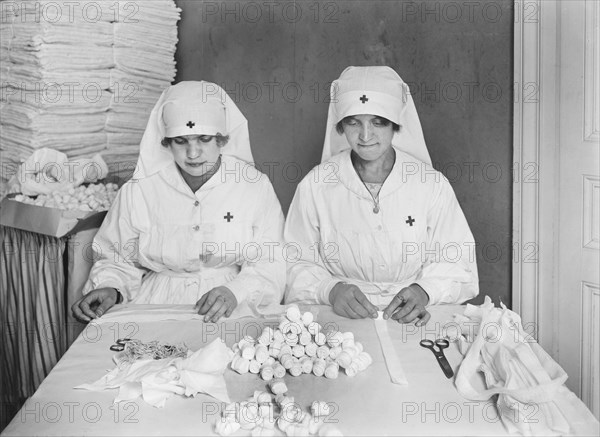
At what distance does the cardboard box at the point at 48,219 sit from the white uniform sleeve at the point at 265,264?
0.78m

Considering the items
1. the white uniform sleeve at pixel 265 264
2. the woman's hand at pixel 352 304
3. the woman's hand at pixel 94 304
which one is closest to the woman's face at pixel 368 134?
the white uniform sleeve at pixel 265 264

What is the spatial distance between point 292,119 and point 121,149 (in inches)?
35.4

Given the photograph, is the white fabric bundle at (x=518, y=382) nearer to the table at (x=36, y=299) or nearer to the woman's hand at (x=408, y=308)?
the woman's hand at (x=408, y=308)

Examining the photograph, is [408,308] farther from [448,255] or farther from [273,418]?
[273,418]

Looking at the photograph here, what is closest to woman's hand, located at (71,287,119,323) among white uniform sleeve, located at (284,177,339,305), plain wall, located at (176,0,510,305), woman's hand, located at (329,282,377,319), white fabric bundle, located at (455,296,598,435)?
white uniform sleeve, located at (284,177,339,305)

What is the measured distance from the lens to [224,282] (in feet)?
9.81

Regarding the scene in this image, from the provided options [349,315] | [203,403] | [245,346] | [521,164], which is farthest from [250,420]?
[521,164]

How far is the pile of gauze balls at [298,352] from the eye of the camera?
6.32 ft

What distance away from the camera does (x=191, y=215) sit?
9.82 ft

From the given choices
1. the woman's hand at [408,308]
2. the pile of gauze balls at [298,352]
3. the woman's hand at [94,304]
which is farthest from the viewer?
the woman's hand at [94,304]

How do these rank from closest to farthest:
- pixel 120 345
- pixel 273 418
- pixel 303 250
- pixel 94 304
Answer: pixel 273 418 < pixel 120 345 < pixel 94 304 < pixel 303 250

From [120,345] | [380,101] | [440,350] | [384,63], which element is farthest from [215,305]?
[384,63]

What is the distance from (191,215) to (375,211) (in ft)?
2.39

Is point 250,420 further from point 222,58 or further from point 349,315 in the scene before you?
point 222,58
